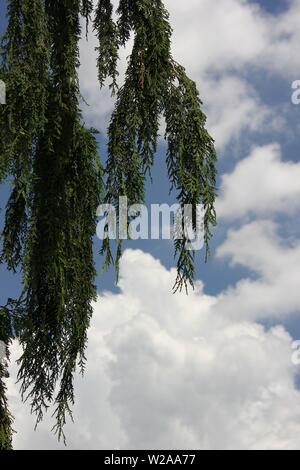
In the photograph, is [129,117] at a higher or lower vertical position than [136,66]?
lower

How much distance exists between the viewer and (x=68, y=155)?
385 inches

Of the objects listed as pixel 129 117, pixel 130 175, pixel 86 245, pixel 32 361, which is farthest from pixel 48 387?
pixel 129 117

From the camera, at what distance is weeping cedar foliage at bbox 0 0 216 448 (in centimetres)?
886

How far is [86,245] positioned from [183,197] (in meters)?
1.99

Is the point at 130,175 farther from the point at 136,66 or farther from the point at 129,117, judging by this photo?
the point at 136,66

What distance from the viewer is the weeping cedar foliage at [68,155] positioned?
349 inches

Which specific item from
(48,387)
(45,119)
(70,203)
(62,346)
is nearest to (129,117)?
(45,119)

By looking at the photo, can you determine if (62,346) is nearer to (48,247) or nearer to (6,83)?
(48,247)

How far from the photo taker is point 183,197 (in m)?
8.92
